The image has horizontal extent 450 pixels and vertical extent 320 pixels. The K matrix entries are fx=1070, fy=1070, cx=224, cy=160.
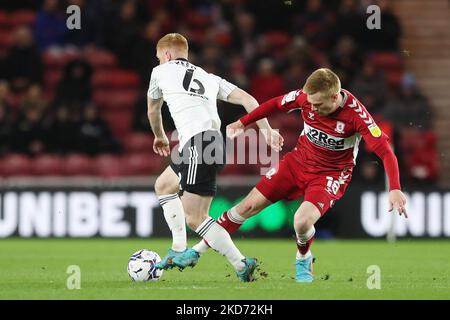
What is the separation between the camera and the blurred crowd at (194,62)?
1535 cm

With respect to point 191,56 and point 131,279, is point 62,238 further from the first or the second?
point 131,279

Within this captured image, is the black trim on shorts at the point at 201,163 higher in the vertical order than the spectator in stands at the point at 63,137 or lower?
lower

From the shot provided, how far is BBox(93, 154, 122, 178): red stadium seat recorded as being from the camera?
15.3m

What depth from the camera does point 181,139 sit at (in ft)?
27.2

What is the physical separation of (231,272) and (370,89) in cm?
689

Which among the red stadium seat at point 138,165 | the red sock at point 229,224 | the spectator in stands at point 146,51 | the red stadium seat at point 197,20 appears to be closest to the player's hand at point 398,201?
the red sock at point 229,224

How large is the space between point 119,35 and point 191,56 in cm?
131

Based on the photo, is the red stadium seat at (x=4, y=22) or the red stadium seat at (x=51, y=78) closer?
the red stadium seat at (x=51, y=78)

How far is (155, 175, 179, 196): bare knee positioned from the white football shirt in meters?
0.37

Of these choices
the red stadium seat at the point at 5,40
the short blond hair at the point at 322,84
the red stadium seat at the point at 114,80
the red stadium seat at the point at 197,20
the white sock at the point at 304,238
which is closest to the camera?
the short blond hair at the point at 322,84

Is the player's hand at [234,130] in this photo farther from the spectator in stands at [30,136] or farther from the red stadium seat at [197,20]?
the red stadium seat at [197,20]

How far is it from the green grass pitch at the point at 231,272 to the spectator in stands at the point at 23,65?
316 cm
